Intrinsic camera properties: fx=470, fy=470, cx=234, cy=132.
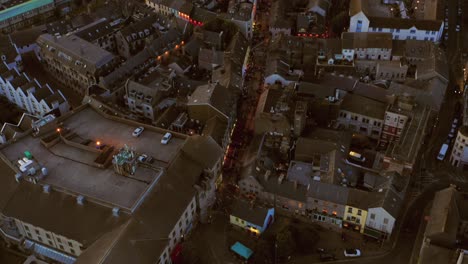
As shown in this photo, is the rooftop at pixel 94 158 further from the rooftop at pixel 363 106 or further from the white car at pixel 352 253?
the rooftop at pixel 363 106

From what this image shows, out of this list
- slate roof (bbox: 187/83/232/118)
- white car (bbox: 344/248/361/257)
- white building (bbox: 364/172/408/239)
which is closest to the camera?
white building (bbox: 364/172/408/239)

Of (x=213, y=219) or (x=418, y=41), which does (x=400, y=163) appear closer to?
(x=213, y=219)

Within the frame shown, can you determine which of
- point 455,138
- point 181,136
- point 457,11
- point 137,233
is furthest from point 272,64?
point 457,11

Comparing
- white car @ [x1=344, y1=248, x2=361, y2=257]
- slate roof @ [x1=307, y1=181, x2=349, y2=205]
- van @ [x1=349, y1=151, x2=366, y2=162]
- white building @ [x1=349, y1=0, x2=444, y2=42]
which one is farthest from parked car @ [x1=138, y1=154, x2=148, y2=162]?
white building @ [x1=349, y1=0, x2=444, y2=42]

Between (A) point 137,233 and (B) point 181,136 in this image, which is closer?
(A) point 137,233

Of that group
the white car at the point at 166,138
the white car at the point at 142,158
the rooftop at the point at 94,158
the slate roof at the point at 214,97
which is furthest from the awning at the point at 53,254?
the slate roof at the point at 214,97

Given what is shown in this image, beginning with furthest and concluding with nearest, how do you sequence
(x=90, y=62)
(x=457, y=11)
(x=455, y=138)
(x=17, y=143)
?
1. (x=457, y=11)
2. (x=90, y=62)
3. (x=455, y=138)
4. (x=17, y=143)

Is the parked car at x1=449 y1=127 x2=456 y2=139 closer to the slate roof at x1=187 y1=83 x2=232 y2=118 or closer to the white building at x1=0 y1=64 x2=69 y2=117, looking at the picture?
the slate roof at x1=187 y1=83 x2=232 y2=118

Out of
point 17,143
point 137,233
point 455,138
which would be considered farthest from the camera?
point 455,138
